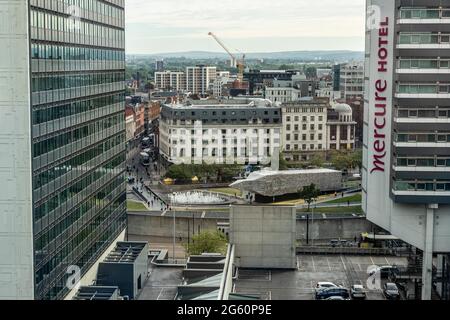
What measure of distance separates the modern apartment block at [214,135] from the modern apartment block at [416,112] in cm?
2097

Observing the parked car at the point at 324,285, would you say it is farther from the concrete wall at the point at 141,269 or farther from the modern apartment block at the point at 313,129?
the modern apartment block at the point at 313,129

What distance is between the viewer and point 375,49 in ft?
39.5

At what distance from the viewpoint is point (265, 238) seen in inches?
466

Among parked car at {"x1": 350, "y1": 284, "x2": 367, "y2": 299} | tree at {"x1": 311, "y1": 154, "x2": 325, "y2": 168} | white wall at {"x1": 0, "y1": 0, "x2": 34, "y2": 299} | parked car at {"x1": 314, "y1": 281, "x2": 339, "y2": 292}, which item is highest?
white wall at {"x1": 0, "y1": 0, "x2": 34, "y2": 299}

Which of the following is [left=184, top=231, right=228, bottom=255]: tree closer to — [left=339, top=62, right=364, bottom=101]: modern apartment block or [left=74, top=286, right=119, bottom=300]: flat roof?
[left=74, top=286, right=119, bottom=300]: flat roof

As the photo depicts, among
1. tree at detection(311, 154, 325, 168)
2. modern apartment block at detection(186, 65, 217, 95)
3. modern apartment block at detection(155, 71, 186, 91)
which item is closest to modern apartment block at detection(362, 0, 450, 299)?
tree at detection(311, 154, 325, 168)

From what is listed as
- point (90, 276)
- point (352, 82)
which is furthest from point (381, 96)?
point (352, 82)

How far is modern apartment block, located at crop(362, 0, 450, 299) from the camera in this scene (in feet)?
37.8

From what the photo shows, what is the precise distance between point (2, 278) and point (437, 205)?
23.1 feet

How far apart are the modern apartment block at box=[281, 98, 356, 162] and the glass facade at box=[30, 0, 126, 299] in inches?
863

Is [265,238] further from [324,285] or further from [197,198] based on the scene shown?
[197,198]

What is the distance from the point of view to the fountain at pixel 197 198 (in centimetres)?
2573

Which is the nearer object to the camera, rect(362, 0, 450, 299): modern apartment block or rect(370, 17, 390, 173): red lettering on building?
rect(362, 0, 450, 299): modern apartment block
